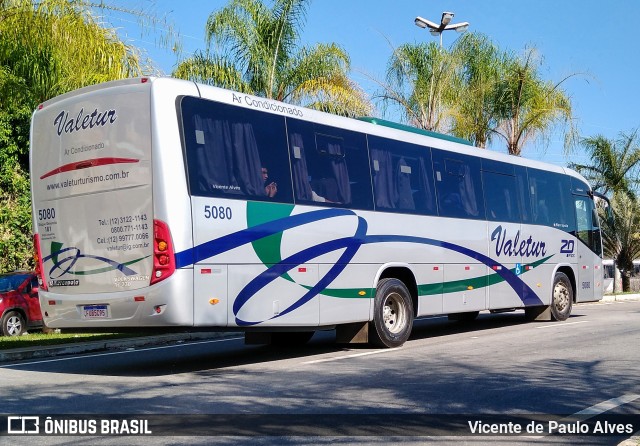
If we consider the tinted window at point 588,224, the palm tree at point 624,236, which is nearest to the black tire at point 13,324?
the tinted window at point 588,224

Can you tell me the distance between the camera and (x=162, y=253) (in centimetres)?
948

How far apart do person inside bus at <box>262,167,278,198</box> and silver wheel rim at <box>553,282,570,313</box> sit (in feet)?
31.0

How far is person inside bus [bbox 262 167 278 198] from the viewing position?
1076cm

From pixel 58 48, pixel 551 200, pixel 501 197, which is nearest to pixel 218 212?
pixel 501 197

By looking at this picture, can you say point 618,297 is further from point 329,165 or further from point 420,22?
point 329,165

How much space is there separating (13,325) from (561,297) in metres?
12.4

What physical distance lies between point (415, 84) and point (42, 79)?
14031 millimetres

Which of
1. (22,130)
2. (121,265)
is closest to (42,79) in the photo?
(22,130)

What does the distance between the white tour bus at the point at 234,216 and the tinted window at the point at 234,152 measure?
0.02m

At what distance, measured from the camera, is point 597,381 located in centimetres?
945

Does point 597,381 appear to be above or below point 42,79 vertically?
below

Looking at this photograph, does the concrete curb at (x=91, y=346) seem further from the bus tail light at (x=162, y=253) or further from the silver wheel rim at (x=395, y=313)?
the bus tail light at (x=162, y=253)

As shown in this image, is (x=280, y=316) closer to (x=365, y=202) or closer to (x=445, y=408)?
(x=365, y=202)

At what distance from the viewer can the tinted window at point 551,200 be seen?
17.5 metres
